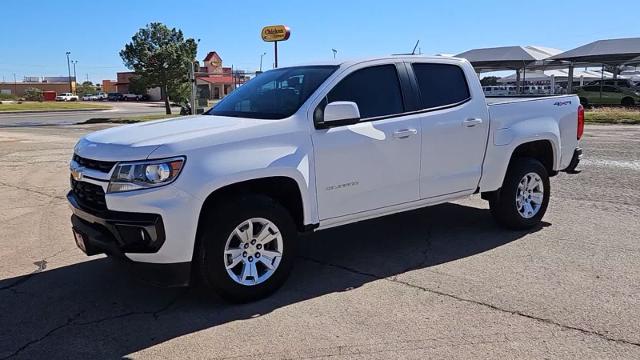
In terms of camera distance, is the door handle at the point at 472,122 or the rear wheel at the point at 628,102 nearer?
the door handle at the point at 472,122

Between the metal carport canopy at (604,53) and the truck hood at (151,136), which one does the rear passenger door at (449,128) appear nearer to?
the truck hood at (151,136)

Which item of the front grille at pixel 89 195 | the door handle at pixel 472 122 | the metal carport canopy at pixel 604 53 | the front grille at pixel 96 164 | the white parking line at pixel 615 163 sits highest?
the metal carport canopy at pixel 604 53

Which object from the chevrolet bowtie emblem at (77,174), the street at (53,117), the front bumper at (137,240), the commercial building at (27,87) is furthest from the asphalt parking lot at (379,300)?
the commercial building at (27,87)

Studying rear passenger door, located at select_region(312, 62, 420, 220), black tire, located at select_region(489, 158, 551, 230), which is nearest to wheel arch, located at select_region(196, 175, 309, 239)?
rear passenger door, located at select_region(312, 62, 420, 220)

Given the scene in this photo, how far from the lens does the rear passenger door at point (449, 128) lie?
538 cm

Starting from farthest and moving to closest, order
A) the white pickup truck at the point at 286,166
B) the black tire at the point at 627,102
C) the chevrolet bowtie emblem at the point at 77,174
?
the black tire at the point at 627,102 → the chevrolet bowtie emblem at the point at 77,174 → the white pickup truck at the point at 286,166

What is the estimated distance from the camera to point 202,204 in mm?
4066

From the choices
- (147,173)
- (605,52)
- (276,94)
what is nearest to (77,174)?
(147,173)

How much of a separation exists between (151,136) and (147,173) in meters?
0.45

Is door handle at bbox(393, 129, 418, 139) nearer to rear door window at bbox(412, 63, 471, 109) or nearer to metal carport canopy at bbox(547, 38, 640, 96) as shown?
rear door window at bbox(412, 63, 471, 109)

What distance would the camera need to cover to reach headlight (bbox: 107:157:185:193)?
395 cm

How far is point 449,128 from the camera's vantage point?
5.49 metres

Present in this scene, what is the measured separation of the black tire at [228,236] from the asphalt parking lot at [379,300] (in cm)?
13

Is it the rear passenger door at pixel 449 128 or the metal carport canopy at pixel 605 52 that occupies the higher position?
the metal carport canopy at pixel 605 52
